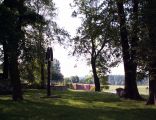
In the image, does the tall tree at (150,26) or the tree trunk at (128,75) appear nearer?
the tall tree at (150,26)

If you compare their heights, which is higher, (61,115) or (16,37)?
(16,37)

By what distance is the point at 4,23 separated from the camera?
784 inches

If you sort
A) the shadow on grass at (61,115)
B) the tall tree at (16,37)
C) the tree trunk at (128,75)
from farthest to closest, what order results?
the tree trunk at (128,75) < the tall tree at (16,37) < the shadow on grass at (61,115)

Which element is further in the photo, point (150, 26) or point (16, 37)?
point (16, 37)

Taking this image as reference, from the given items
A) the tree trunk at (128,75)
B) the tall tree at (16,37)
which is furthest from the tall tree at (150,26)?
the tree trunk at (128,75)

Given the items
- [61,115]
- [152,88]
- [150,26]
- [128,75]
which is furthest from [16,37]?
[128,75]

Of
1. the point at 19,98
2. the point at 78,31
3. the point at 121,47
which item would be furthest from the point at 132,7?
the point at 78,31

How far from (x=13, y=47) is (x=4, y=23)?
9.59 feet

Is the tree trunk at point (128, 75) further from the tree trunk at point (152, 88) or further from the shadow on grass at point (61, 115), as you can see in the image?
the shadow on grass at point (61, 115)

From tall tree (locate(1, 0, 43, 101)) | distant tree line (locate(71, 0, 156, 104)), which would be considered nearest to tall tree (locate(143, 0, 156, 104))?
distant tree line (locate(71, 0, 156, 104))

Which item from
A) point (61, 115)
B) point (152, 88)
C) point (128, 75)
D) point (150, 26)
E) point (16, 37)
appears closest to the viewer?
point (61, 115)

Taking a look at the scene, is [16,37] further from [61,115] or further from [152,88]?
[152,88]

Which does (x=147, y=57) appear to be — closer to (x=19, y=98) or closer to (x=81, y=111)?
(x=81, y=111)

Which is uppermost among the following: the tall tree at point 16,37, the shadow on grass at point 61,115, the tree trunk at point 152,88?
the tall tree at point 16,37
